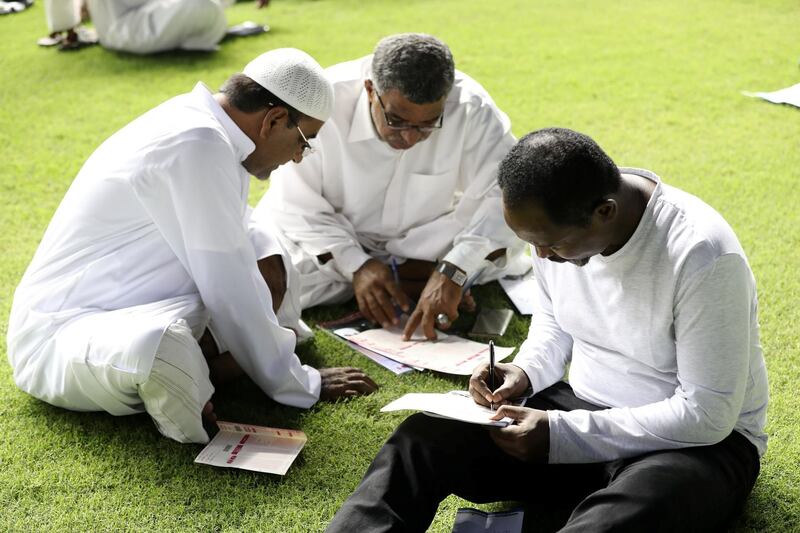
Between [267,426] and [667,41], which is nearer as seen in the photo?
[267,426]

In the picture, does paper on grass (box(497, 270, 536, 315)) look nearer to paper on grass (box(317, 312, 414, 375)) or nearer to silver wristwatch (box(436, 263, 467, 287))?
silver wristwatch (box(436, 263, 467, 287))

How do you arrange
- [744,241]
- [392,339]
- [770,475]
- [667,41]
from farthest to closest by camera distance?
1. [667,41]
2. [744,241]
3. [392,339]
4. [770,475]

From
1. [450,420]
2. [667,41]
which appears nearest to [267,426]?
[450,420]

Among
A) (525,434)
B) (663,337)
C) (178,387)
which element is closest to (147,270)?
(178,387)

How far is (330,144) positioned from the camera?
3.60m

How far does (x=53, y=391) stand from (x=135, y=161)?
80cm

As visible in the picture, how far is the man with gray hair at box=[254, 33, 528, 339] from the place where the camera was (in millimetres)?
3482

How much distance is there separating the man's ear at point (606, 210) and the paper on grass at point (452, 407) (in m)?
0.56

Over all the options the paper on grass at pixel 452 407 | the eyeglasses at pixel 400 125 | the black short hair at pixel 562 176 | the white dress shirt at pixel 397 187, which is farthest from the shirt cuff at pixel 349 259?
the black short hair at pixel 562 176

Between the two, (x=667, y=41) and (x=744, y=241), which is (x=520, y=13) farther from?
(x=744, y=241)

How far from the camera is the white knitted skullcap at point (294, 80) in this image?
2.87 meters

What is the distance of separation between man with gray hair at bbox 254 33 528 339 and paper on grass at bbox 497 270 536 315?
7 centimetres

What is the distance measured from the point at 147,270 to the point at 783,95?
466cm

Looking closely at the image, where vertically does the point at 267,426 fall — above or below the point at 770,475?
below
